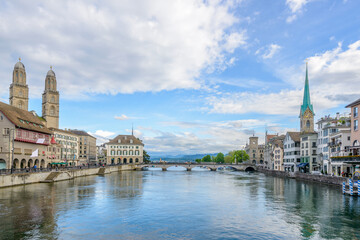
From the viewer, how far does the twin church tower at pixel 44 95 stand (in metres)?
125

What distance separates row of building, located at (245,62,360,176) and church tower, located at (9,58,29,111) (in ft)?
353

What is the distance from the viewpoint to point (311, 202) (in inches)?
1644

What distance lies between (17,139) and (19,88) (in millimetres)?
70385

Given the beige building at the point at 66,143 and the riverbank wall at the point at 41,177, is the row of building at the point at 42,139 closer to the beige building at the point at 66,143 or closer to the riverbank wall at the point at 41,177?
the beige building at the point at 66,143

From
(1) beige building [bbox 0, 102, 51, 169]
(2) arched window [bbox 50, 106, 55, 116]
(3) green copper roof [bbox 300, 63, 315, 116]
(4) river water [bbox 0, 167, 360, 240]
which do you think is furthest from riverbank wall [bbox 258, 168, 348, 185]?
(2) arched window [bbox 50, 106, 55, 116]

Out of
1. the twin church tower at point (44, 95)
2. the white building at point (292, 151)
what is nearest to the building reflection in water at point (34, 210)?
the white building at point (292, 151)

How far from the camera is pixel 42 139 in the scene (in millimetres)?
71938

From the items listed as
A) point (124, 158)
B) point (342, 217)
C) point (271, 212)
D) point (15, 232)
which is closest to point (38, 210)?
point (15, 232)

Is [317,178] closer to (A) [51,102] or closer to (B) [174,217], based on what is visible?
(B) [174,217]

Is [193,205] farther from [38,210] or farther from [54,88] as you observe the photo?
[54,88]

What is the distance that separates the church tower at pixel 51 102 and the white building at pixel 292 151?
101 m

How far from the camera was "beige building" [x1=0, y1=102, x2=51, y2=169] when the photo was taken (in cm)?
6359

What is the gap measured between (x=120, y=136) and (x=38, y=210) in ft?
428

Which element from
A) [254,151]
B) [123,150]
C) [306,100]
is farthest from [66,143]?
[254,151]
